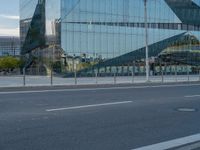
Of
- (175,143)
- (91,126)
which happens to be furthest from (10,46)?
(175,143)

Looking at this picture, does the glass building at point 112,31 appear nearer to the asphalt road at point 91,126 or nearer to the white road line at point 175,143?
the asphalt road at point 91,126

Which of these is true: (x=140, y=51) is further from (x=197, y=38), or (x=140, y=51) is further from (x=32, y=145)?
(x=32, y=145)

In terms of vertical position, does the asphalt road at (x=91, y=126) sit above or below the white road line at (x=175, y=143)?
above

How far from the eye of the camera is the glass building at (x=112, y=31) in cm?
6078

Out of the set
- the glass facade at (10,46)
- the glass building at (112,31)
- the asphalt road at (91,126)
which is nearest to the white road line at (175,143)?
the asphalt road at (91,126)

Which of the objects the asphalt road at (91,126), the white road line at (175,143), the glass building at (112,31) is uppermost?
the glass building at (112,31)

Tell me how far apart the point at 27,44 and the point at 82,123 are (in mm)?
67153

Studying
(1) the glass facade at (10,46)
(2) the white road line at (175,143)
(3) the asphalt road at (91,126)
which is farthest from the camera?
(1) the glass facade at (10,46)

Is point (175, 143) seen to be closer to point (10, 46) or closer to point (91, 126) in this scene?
point (91, 126)

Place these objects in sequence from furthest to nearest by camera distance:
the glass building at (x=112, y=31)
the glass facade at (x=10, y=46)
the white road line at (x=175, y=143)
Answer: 1. the glass facade at (x=10, y=46)
2. the glass building at (x=112, y=31)
3. the white road line at (x=175, y=143)

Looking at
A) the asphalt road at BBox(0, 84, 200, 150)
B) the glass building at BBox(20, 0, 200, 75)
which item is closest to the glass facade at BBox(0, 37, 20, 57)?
the glass building at BBox(20, 0, 200, 75)

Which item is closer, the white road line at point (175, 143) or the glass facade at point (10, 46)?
the white road line at point (175, 143)

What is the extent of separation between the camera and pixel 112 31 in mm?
66438

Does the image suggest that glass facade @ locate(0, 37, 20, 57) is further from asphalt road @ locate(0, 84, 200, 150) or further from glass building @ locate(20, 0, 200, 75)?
asphalt road @ locate(0, 84, 200, 150)
